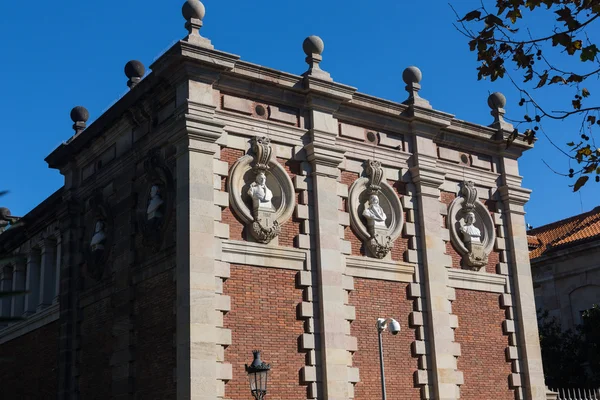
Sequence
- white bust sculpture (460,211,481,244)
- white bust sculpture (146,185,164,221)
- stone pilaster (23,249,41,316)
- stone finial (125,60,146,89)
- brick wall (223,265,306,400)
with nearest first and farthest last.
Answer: brick wall (223,265,306,400) → white bust sculpture (146,185,164,221) → stone finial (125,60,146,89) → white bust sculpture (460,211,481,244) → stone pilaster (23,249,41,316)

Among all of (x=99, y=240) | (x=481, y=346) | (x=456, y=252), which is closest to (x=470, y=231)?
(x=456, y=252)

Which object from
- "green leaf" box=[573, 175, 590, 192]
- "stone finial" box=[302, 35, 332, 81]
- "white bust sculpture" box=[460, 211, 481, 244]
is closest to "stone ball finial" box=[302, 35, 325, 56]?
"stone finial" box=[302, 35, 332, 81]

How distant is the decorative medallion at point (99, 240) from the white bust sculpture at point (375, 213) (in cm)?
620

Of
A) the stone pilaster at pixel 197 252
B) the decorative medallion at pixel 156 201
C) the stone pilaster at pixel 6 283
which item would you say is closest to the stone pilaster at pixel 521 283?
the stone pilaster at pixel 197 252

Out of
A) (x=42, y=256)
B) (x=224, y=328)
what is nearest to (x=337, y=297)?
(x=224, y=328)

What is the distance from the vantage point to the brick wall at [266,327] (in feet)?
56.9

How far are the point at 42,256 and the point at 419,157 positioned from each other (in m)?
11.3

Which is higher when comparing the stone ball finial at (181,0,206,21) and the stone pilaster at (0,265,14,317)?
the stone ball finial at (181,0,206,21)

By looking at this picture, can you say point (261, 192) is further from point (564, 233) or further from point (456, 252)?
point (564, 233)

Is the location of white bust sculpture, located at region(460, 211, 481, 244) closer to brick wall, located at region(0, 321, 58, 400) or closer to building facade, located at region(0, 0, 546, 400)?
building facade, located at region(0, 0, 546, 400)

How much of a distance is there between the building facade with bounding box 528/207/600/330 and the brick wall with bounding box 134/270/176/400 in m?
23.3

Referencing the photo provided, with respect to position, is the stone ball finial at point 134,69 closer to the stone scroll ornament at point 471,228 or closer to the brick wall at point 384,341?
the brick wall at point 384,341

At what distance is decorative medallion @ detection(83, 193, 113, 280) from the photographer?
2072 cm

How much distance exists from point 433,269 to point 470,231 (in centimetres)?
194
